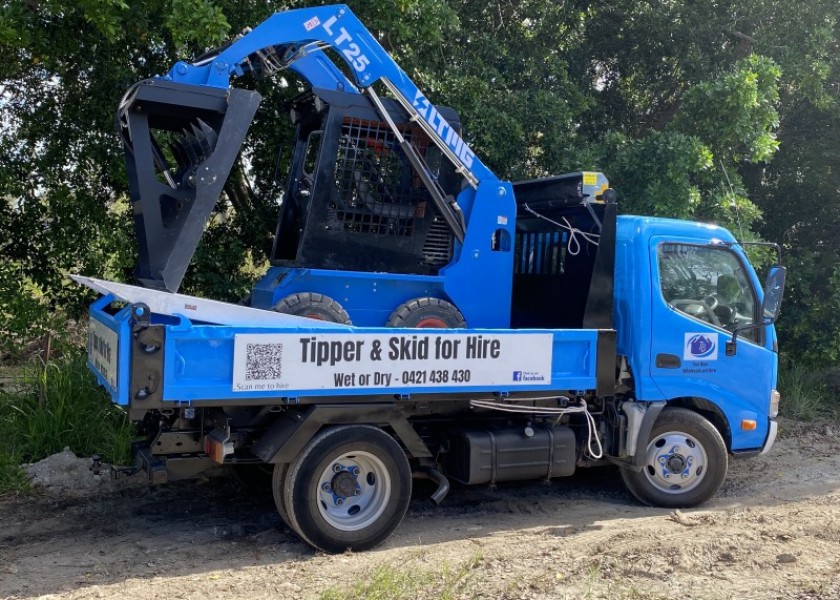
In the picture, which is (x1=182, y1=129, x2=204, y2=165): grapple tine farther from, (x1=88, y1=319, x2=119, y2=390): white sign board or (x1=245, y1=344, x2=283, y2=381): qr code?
(x1=245, y1=344, x2=283, y2=381): qr code

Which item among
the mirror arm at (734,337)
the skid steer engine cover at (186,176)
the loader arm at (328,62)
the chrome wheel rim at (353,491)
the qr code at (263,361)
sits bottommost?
the chrome wheel rim at (353,491)

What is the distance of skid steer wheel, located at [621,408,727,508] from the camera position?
654cm

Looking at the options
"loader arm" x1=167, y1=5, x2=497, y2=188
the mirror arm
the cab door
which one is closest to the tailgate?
"loader arm" x1=167, y1=5, x2=497, y2=188

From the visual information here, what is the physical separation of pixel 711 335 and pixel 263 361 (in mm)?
3555

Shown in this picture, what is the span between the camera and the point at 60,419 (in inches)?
291

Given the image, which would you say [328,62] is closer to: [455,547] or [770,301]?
[455,547]

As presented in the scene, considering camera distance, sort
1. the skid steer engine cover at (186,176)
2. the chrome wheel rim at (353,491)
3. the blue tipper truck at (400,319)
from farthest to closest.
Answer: the skid steer engine cover at (186,176)
the chrome wheel rim at (353,491)
the blue tipper truck at (400,319)

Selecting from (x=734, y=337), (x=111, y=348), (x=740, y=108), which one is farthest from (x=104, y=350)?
(x=740, y=108)

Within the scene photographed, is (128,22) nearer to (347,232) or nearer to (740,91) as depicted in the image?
(347,232)

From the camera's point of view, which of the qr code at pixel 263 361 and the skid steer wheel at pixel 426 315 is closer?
the qr code at pixel 263 361

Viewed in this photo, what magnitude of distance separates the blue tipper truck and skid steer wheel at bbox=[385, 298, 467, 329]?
0.02 metres

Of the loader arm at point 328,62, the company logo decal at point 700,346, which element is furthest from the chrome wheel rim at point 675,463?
the loader arm at point 328,62

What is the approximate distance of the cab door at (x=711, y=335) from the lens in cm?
645

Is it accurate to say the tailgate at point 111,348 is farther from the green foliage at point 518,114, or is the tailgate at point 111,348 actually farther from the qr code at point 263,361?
the green foliage at point 518,114
